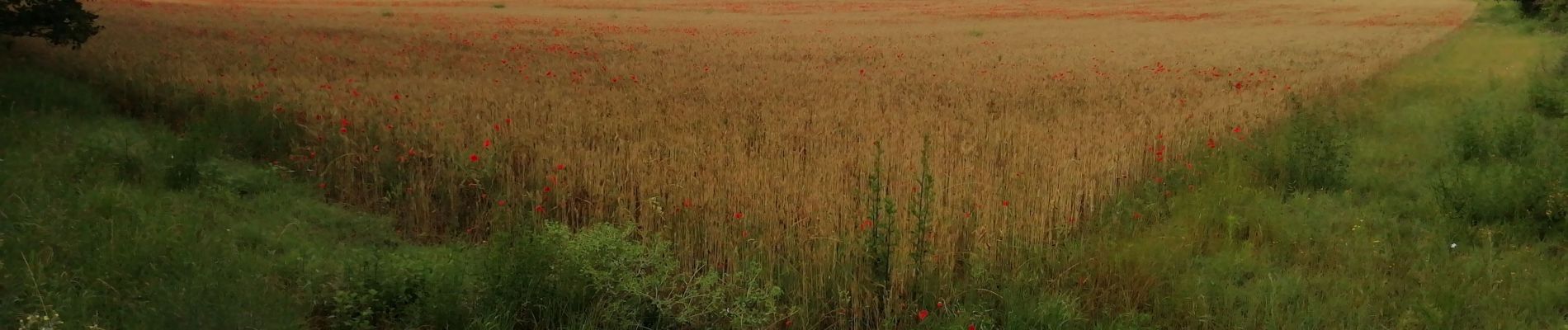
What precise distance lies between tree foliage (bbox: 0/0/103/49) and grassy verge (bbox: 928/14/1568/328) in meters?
8.49

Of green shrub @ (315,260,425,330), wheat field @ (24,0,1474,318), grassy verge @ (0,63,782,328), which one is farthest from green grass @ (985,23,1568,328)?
green shrub @ (315,260,425,330)

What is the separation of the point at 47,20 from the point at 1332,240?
10.0 meters

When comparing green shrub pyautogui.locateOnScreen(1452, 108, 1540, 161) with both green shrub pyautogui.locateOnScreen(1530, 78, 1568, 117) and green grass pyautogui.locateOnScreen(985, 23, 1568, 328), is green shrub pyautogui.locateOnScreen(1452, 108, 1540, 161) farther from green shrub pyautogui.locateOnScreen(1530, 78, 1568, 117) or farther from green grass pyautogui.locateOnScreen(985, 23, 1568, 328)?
green shrub pyautogui.locateOnScreen(1530, 78, 1568, 117)

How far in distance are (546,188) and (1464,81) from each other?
12985 mm

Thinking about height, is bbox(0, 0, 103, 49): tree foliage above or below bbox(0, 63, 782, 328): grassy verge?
above

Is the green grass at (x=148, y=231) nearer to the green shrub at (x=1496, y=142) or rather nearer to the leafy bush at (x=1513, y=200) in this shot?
the leafy bush at (x=1513, y=200)

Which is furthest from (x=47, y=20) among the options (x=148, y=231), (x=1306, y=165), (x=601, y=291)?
(x=1306, y=165)

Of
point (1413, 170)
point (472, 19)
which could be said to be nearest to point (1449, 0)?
point (472, 19)

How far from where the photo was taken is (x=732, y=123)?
809cm

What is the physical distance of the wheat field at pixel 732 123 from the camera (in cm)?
524

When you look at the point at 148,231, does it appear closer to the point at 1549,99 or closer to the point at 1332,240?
the point at 1332,240

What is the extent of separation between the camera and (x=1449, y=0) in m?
48.5

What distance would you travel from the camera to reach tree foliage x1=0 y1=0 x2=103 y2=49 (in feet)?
27.1

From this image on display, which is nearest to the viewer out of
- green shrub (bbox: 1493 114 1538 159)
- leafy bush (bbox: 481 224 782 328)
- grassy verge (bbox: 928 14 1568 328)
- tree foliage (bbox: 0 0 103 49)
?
leafy bush (bbox: 481 224 782 328)
